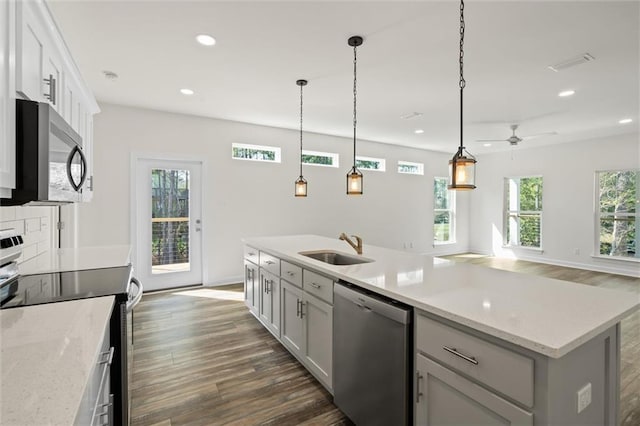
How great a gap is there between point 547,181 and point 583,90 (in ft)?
12.7

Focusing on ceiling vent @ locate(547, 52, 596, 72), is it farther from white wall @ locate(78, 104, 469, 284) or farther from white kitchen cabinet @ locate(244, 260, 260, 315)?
white kitchen cabinet @ locate(244, 260, 260, 315)

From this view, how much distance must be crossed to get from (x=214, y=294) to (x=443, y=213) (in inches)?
249

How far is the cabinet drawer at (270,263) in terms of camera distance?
9.21 feet

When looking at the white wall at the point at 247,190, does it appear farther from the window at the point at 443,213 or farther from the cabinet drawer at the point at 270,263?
the cabinet drawer at the point at 270,263

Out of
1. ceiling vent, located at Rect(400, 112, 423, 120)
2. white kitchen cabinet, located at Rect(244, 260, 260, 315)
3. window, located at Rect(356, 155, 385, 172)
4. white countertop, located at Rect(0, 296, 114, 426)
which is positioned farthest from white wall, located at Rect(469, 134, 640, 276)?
white countertop, located at Rect(0, 296, 114, 426)

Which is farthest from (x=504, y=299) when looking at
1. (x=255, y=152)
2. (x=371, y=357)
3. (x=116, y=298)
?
(x=255, y=152)

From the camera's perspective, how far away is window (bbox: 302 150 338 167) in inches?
236

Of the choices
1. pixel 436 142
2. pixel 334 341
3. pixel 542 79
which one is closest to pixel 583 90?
pixel 542 79

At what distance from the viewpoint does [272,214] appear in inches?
217

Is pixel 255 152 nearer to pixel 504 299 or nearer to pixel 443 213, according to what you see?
pixel 504 299

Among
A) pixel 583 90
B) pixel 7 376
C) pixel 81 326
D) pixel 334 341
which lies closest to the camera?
pixel 7 376

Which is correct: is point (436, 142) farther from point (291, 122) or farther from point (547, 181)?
point (291, 122)

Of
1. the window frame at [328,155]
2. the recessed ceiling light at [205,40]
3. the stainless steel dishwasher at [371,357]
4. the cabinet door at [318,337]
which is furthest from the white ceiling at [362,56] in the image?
the cabinet door at [318,337]

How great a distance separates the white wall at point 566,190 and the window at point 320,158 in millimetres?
4605
